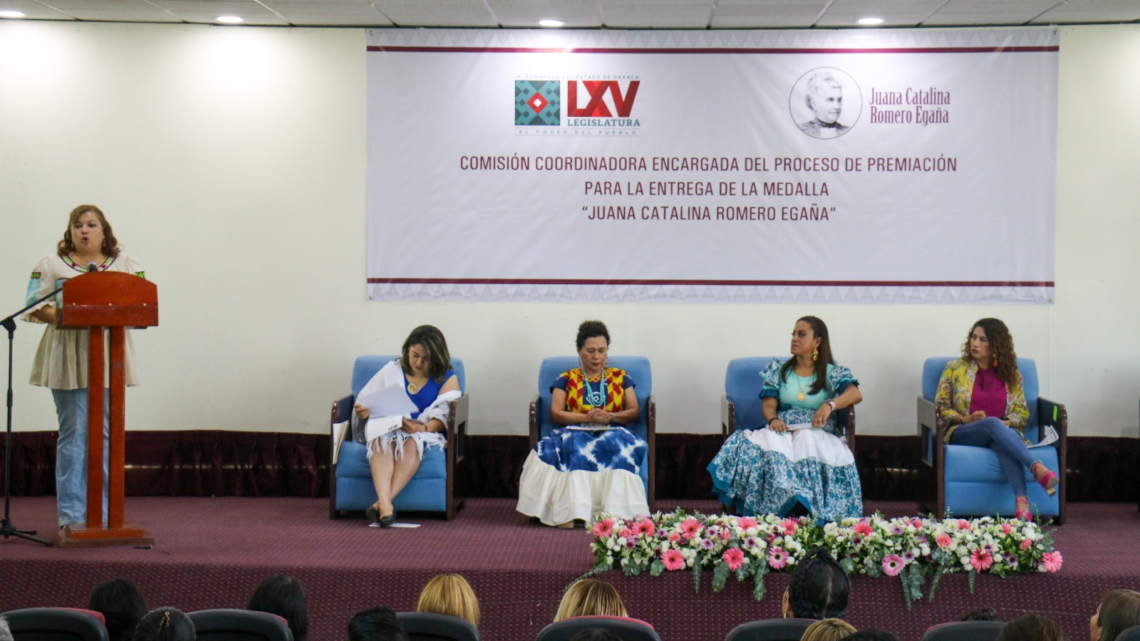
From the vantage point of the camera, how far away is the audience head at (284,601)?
3039 mm

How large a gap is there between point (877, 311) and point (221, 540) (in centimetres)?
391

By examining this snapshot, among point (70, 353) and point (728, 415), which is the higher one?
point (70, 353)

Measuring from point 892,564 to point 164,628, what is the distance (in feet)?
9.94

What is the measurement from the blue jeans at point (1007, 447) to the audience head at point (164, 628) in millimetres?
4368

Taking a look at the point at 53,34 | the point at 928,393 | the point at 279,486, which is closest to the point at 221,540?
the point at 279,486

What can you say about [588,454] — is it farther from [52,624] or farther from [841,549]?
[52,624]

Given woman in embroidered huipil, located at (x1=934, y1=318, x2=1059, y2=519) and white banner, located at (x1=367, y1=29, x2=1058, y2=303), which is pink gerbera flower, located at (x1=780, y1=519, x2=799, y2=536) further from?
white banner, located at (x1=367, y1=29, x2=1058, y2=303)

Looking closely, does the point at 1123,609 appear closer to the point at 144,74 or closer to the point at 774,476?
the point at 774,476

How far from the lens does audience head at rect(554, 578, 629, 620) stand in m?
3.04

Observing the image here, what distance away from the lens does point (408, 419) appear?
586 cm

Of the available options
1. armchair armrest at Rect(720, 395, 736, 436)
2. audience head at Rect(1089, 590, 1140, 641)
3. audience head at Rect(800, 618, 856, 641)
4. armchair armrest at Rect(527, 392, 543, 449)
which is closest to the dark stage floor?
armchair armrest at Rect(527, 392, 543, 449)

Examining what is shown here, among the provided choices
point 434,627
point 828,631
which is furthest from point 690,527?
point 828,631

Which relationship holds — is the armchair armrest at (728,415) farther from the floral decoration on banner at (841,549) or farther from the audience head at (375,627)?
the audience head at (375,627)

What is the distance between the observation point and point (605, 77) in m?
6.55
